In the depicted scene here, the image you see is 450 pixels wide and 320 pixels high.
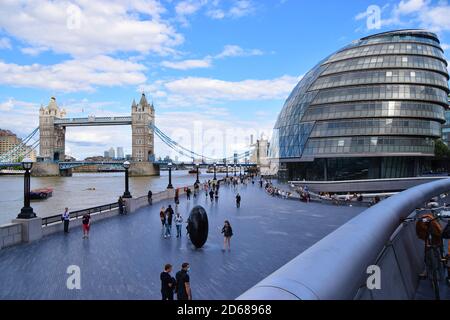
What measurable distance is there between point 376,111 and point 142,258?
53958 millimetres

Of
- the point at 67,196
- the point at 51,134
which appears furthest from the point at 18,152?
the point at 67,196

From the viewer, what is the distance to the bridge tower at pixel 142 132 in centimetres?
16925

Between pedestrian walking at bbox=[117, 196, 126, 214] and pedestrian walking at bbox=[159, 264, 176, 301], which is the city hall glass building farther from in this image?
pedestrian walking at bbox=[159, 264, 176, 301]

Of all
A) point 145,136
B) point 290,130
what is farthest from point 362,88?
point 145,136

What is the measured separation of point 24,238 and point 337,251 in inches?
606

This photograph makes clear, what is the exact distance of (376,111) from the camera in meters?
59.7

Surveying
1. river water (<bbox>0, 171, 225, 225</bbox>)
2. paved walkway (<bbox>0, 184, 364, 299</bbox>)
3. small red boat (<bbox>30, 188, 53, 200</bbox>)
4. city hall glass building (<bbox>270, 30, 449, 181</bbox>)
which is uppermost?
city hall glass building (<bbox>270, 30, 449, 181</bbox>)

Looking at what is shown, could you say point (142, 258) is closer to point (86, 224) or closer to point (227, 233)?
point (227, 233)

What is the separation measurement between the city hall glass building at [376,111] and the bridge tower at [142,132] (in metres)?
113

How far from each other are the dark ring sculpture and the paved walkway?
0.38 m

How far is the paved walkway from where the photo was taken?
33.8 feet

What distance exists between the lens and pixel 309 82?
68875 millimetres

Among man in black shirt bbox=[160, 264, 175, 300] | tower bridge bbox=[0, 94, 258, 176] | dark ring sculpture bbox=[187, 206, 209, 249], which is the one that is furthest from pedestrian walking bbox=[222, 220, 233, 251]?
tower bridge bbox=[0, 94, 258, 176]

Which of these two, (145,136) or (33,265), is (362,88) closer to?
(33,265)
